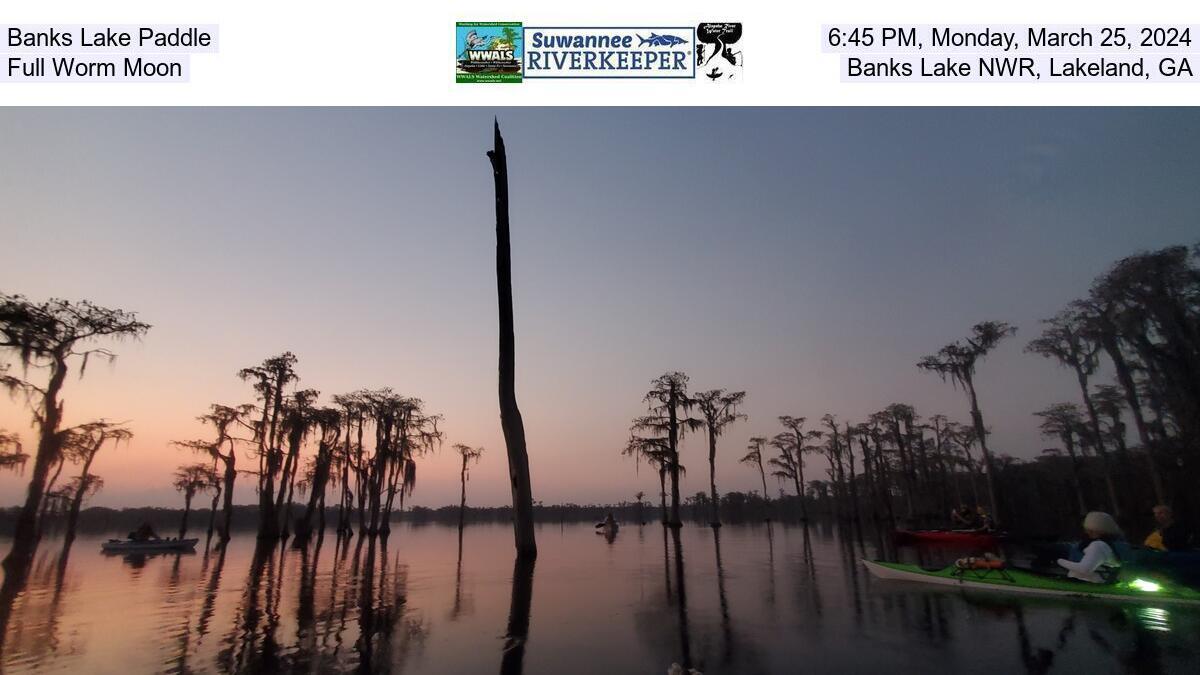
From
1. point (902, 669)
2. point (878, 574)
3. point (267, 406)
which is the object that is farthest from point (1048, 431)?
point (267, 406)

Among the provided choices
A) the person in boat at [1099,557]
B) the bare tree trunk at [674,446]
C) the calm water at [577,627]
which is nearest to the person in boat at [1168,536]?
the person in boat at [1099,557]

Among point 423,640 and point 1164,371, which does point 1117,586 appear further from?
point 1164,371

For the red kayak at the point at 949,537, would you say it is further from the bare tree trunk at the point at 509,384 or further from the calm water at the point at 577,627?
the bare tree trunk at the point at 509,384

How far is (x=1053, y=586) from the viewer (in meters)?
10.4

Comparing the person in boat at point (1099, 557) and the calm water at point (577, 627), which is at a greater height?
the person in boat at point (1099, 557)

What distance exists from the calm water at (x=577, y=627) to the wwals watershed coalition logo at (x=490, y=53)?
386 inches

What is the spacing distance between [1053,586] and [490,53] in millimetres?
15188

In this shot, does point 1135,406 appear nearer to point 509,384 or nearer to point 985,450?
point 985,450

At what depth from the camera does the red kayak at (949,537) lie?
901 inches

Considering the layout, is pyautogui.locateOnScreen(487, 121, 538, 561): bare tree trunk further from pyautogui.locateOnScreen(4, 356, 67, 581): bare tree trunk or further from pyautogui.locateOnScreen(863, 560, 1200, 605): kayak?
pyautogui.locateOnScreen(4, 356, 67, 581): bare tree trunk

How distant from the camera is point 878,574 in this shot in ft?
43.9

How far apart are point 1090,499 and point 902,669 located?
48.5 meters

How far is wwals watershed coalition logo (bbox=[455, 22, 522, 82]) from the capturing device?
33.6ft

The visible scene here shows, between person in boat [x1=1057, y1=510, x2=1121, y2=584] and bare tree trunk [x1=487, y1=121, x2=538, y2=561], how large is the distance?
1240 cm
